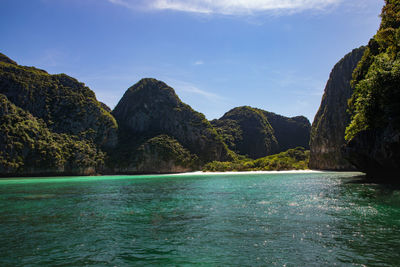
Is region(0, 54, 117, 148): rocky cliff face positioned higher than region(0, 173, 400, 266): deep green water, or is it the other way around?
region(0, 54, 117, 148): rocky cliff face

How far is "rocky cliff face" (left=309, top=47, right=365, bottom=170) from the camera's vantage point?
12231cm

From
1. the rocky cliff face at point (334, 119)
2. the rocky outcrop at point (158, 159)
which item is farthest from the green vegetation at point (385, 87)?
the rocky outcrop at point (158, 159)

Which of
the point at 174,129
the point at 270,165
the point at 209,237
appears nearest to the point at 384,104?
the point at 209,237

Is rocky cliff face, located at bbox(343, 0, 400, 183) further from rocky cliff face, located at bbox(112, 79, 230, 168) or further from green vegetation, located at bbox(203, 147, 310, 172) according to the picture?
rocky cliff face, located at bbox(112, 79, 230, 168)

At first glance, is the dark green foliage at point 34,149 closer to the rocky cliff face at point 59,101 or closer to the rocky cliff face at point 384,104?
the rocky cliff face at point 59,101

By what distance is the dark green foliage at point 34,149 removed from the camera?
378 feet

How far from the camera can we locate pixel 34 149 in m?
124

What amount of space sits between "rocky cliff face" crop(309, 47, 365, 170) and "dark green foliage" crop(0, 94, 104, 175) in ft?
422

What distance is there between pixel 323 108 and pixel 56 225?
150 meters

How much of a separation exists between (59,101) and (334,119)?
163m

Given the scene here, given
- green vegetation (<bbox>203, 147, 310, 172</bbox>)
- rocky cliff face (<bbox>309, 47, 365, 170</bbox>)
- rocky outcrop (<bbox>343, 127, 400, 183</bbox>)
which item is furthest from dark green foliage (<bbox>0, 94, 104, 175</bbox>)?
rocky outcrop (<bbox>343, 127, 400, 183</bbox>)

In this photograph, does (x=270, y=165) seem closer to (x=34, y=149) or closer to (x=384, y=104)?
(x=384, y=104)

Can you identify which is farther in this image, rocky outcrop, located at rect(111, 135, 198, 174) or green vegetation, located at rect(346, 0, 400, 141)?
rocky outcrop, located at rect(111, 135, 198, 174)

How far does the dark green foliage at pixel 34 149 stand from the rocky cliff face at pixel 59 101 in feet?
28.7
